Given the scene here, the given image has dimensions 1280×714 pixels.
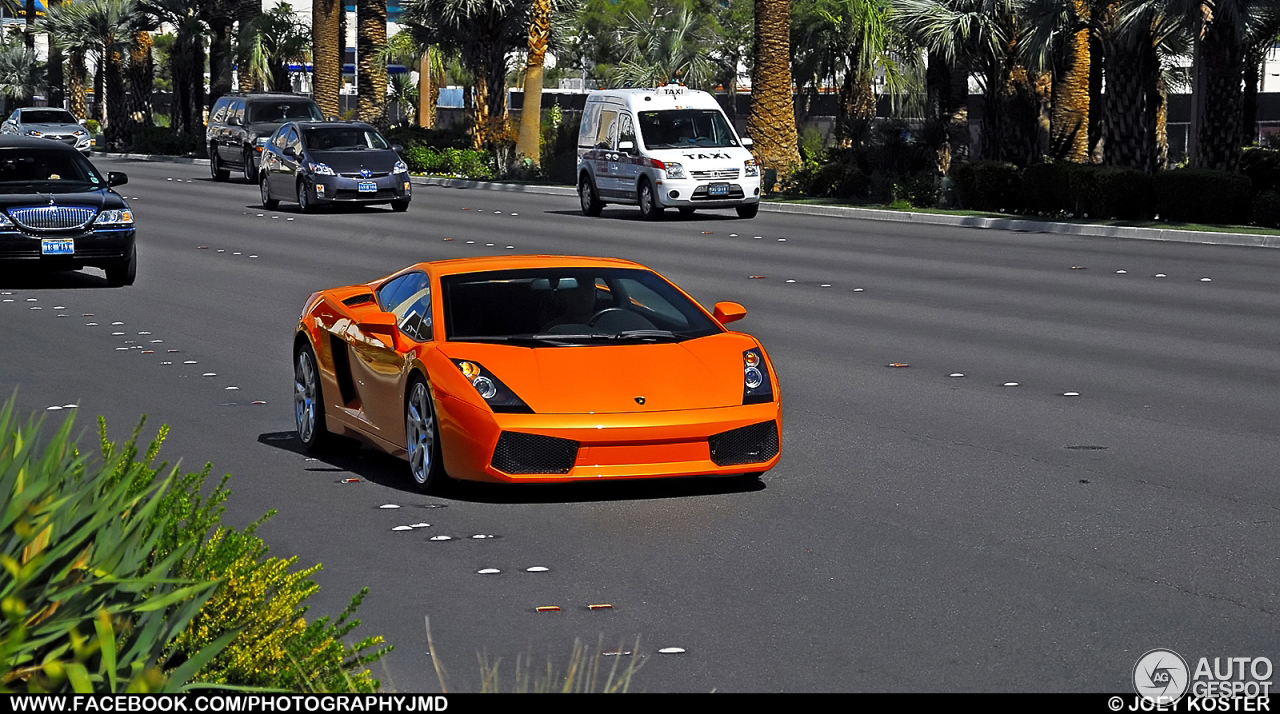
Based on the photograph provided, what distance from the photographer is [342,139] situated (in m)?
36.2

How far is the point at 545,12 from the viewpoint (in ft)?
156

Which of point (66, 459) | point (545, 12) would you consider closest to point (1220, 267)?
point (66, 459)

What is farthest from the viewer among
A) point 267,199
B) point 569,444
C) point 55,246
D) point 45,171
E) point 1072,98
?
point 1072,98

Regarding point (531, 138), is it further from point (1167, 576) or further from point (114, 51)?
point (1167, 576)

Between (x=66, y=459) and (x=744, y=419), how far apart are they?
4699mm

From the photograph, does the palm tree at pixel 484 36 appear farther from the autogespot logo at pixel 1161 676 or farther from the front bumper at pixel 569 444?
the autogespot logo at pixel 1161 676

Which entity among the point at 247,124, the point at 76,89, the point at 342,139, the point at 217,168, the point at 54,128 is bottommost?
the point at 217,168

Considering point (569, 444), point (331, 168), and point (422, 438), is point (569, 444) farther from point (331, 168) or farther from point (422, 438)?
point (331, 168)

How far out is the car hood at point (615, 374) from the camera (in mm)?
9258

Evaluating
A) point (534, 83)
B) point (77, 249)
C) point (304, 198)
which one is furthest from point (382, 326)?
point (534, 83)

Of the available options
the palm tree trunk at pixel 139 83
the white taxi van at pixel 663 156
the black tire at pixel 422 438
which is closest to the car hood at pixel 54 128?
the palm tree trunk at pixel 139 83

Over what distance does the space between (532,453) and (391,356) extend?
1347 mm

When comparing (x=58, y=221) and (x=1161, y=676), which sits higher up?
(x=58, y=221)

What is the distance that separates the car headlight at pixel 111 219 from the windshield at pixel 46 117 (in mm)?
42281
